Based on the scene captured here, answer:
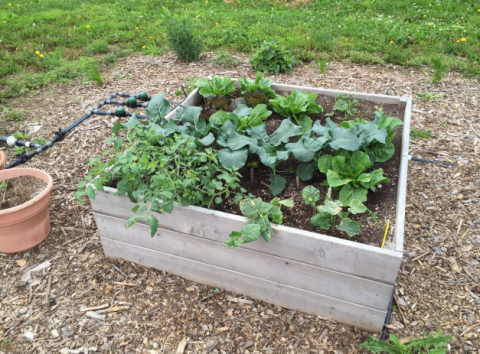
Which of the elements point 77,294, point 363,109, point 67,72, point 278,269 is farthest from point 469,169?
point 67,72

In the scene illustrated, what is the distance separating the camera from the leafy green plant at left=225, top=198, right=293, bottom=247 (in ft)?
5.65

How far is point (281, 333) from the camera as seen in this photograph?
2002 millimetres

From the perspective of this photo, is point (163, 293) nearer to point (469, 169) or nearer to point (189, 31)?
point (469, 169)

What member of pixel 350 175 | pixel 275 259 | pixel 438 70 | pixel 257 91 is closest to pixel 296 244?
pixel 275 259

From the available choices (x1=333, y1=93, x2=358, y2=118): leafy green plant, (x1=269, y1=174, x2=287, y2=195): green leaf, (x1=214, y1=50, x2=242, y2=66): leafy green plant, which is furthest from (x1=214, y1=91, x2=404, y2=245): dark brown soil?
(x1=214, y1=50, x2=242, y2=66): leafy green plant

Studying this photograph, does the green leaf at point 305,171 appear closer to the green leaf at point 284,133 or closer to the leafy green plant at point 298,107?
the green leaf at point 284,133

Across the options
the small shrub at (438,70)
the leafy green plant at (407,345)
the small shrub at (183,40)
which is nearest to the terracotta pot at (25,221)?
the leafy green plant at (407,345)

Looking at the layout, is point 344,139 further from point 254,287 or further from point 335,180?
point 254,287

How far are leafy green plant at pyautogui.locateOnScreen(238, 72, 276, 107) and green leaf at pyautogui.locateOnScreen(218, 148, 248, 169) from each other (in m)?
0.82

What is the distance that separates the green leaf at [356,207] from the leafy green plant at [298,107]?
2.69 ft

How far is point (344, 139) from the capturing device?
2.16 m

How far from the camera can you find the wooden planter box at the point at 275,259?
173 centimetres

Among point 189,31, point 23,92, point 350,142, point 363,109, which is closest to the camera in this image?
point 350,142

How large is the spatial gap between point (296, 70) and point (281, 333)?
10.7 feet
